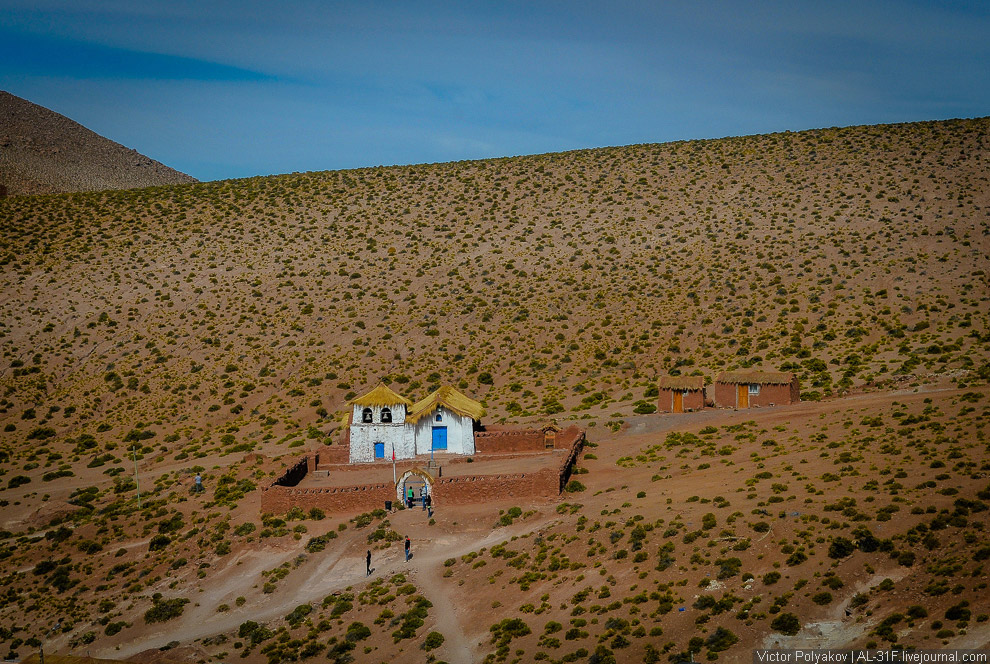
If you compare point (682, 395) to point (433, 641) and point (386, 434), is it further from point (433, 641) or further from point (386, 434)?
point (433, 641)

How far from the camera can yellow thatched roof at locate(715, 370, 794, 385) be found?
4534 centimetres

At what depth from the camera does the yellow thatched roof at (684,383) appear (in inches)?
1842

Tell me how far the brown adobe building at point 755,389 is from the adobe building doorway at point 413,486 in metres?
17.5

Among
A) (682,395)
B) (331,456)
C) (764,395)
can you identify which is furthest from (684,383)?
(331,456)

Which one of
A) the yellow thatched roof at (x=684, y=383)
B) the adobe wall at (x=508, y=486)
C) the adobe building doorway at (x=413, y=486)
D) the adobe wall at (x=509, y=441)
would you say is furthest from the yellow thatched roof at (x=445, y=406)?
the yellow thatched roof at (x=684, y=383)

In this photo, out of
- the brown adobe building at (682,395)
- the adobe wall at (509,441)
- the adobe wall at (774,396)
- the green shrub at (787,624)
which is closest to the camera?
the green shrub at (787,624)

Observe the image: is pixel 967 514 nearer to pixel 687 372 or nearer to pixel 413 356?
pixel 687 372

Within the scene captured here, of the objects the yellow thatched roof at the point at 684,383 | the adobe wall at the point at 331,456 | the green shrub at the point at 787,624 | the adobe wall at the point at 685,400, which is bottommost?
the green shrub at the point at 787,624

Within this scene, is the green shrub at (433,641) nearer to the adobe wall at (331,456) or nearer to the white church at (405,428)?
the white church at (405,428)

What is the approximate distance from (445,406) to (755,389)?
52.3ft

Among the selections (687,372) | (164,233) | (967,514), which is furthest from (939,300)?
(164,233)

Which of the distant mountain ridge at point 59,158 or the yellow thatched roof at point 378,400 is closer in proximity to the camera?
the yellow thatched roof at point 378,400

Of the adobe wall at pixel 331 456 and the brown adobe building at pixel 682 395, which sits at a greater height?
the brown adobe building at pixel 682 395

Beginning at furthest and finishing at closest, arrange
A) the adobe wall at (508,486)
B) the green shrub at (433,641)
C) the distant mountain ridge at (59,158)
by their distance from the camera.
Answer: the distant mountain ridge at (59,158) → the adobe wall at (508,486) → the green shrub at (433,641)
